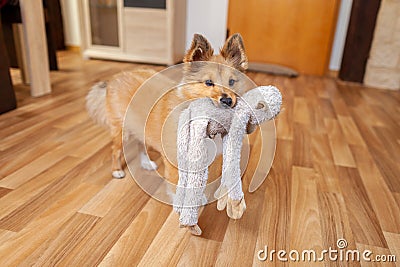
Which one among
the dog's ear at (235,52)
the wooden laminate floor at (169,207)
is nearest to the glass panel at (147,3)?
the wooden laminate floor at (169,207)

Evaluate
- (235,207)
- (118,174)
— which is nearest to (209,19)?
→ (118,174)

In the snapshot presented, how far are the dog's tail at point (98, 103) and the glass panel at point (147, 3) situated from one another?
7.78 feet

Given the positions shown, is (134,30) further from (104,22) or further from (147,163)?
(147,163)

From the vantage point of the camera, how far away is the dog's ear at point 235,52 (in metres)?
1.17

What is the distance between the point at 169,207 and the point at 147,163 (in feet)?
1.24

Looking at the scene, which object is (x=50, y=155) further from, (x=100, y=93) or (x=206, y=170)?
(x=206, y=170)

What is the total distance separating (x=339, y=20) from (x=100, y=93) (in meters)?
3.20

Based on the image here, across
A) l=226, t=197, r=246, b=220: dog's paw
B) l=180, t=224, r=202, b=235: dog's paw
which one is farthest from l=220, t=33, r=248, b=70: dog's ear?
l=180, t=224, r=202, b=235: dog's paw

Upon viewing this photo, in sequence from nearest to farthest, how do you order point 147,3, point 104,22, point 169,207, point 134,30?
point 169,207, point 147,3, point 134,30, point 104,22

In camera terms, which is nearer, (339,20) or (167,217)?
(167,217)

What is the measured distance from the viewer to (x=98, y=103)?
1734 mm

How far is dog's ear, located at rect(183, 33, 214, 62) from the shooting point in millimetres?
1131

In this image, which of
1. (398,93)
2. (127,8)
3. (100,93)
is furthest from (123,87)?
(398,93)

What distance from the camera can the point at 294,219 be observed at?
1.40 m
